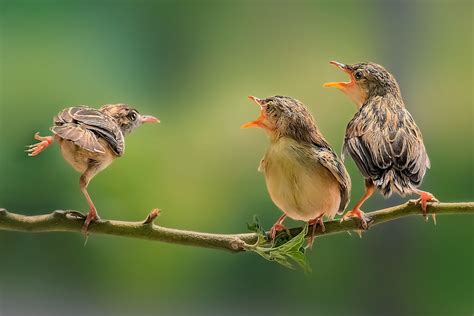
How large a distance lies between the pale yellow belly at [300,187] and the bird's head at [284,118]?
0.03 meters

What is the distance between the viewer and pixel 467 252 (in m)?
2.35

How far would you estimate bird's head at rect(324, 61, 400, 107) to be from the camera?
0.86 meters

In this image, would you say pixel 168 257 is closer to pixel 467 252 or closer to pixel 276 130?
pixel 467 252

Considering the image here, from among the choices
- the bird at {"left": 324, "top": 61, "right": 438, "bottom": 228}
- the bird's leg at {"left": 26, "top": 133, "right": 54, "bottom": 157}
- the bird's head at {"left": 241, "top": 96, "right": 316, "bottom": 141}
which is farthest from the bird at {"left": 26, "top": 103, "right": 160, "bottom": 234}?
the bird at {"left": 324, "top": 61, "right": 438, "bottom": 228}

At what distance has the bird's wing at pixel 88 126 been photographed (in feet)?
2.20

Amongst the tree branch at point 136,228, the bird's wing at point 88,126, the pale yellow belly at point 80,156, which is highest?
the bird's wing at point 88,126

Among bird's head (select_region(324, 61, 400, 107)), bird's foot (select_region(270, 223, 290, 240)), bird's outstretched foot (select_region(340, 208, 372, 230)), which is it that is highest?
bird's head (select_region(324, 61, 400, 107))

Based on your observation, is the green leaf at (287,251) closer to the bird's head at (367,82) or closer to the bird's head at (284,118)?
the bird's head at (284,118)

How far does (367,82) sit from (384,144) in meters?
0.12

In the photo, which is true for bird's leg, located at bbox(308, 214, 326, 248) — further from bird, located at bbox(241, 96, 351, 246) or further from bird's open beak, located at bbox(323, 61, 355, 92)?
bird's open beak, located at bbox(323, 61, 355, 92)

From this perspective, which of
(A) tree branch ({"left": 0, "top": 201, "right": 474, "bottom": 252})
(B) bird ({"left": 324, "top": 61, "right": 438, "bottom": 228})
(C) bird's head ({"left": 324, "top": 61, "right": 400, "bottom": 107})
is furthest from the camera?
(C) bird's head ({"left": 324, "top": 61, "right": 400, "bottom": 107})

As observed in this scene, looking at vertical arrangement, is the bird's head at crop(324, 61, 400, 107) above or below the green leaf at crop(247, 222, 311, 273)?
above

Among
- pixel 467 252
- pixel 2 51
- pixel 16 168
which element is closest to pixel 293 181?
pixel 16 168

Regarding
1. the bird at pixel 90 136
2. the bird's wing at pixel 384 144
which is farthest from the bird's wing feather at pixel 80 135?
the bird's wing at pixel 384 144
